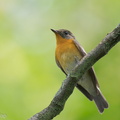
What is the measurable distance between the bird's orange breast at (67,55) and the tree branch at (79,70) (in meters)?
2.22

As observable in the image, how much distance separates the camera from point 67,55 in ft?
19.4

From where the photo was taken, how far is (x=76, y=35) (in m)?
6.55

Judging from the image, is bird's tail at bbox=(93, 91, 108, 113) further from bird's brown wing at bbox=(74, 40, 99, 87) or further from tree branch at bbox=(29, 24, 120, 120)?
tree branch at bbox=(29, 24, 120, 120)

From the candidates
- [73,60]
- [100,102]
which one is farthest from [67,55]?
[100,102]

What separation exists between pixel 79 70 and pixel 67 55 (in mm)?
2360

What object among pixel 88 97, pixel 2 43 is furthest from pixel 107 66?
pixel 2 43

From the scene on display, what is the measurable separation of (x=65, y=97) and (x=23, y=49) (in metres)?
2.50

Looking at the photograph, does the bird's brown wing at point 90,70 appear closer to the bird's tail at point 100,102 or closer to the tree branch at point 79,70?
the bird's tail at point 100,102

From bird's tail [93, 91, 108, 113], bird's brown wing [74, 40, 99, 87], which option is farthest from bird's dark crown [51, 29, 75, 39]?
bird's tail [93, 91, 108, 113]

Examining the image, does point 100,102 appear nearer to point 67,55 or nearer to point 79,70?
point 67,55

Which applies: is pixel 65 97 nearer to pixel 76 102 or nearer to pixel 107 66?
pixel 76 102

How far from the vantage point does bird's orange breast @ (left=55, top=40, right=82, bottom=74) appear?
19.2 feet

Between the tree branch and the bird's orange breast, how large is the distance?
222 centimetres

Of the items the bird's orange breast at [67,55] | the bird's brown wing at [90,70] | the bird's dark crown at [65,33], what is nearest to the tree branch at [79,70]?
the bird's brown wing at [90,70]
